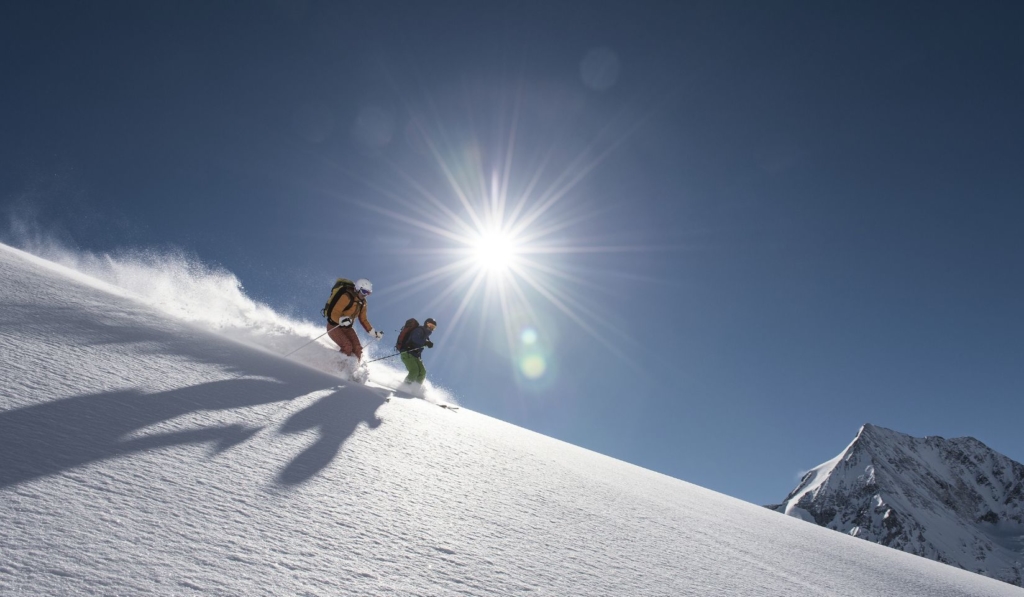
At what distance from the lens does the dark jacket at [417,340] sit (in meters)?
11.1

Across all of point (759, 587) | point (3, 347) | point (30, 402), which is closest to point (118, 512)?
point (30, 402)

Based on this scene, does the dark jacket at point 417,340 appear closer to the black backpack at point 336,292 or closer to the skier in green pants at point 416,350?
the skier in green pants at point 416,350

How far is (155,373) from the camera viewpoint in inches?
142

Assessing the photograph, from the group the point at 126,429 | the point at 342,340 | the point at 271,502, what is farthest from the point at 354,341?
the point at 271,502

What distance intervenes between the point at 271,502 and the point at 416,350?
9020 millimetres

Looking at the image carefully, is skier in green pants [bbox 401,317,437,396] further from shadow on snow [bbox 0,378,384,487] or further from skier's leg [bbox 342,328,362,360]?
shadow on snow [bbox 0,378,384,487]

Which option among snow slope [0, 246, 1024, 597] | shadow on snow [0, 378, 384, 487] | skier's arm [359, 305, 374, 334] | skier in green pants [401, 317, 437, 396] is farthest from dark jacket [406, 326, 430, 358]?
shadow on snow [0, 378, 384, 487]

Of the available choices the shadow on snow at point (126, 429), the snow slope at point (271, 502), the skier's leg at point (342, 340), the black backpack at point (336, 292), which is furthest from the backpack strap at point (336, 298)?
the shadow on snow at point (126, 429)

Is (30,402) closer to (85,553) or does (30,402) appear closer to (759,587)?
(85,553)

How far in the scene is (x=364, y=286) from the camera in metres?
10.4

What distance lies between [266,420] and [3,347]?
1663mm

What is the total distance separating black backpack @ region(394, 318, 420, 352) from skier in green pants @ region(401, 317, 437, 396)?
64 mm

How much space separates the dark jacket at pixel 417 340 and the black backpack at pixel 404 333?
3.4 inches

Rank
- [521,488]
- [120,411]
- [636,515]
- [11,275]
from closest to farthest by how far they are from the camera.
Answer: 1. [120,411]
2. [521,488]
3. [636,515]
4. [11,275]
